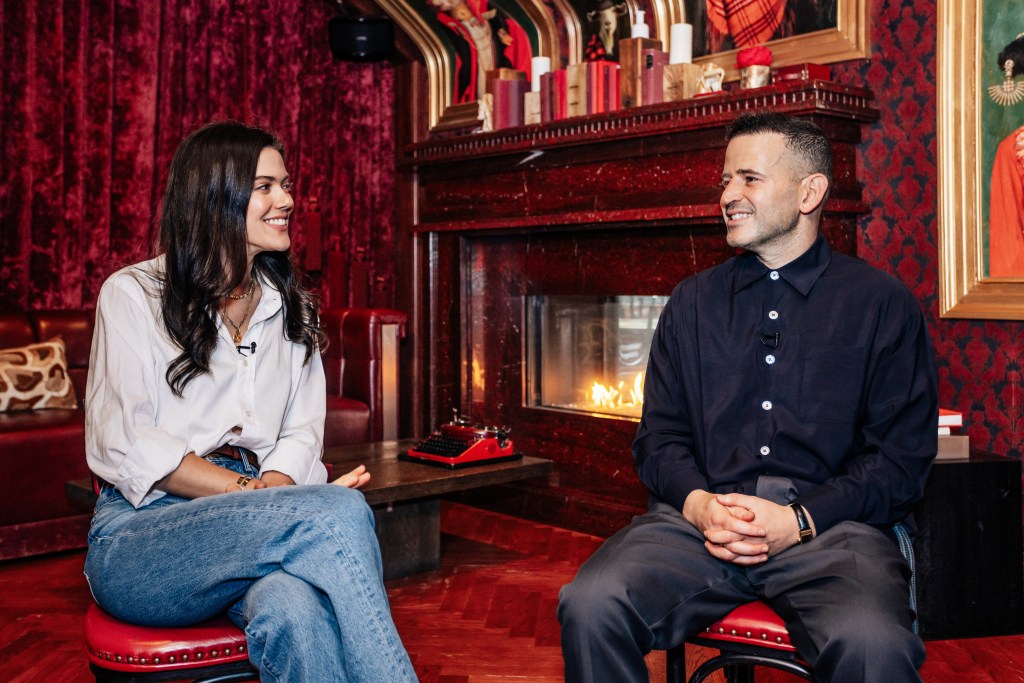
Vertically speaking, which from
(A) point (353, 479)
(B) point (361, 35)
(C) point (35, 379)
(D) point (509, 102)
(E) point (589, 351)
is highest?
(B) point (361, 35)

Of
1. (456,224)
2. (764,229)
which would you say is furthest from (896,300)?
(456,224)

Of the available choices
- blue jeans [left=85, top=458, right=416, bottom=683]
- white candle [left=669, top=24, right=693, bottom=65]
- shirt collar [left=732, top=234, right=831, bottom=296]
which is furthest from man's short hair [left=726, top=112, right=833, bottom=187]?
white candle [left=669, top=24, right=693, bottom=65]

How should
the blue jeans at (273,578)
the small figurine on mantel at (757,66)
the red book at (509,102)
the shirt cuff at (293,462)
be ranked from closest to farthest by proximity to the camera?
1. the blue jeans at (273,578)
2. the shirt cuff at (293,462)
3. the small figurine on mantel at (757,66)
4. the red book at (509,102)

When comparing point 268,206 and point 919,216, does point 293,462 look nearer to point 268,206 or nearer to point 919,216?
point 268,206

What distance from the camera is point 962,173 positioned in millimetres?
3236

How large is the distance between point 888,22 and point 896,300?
177 centimetres

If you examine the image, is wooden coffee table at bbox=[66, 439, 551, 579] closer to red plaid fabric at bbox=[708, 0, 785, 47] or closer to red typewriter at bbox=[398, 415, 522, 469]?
red typewriter at bbox=[398, 415, 522, 469]

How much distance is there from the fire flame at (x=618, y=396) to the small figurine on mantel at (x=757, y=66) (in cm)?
137

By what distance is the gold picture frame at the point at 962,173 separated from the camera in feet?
10.4

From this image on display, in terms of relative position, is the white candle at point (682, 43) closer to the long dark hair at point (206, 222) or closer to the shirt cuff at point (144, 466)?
the long dark hair at point (206, 222)

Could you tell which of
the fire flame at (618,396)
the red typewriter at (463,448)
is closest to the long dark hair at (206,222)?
the red typewriter at (463,448)

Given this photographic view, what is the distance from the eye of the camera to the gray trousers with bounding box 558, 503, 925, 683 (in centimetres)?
164

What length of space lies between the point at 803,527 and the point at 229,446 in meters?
1.14

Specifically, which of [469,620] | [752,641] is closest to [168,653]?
[752,641]
